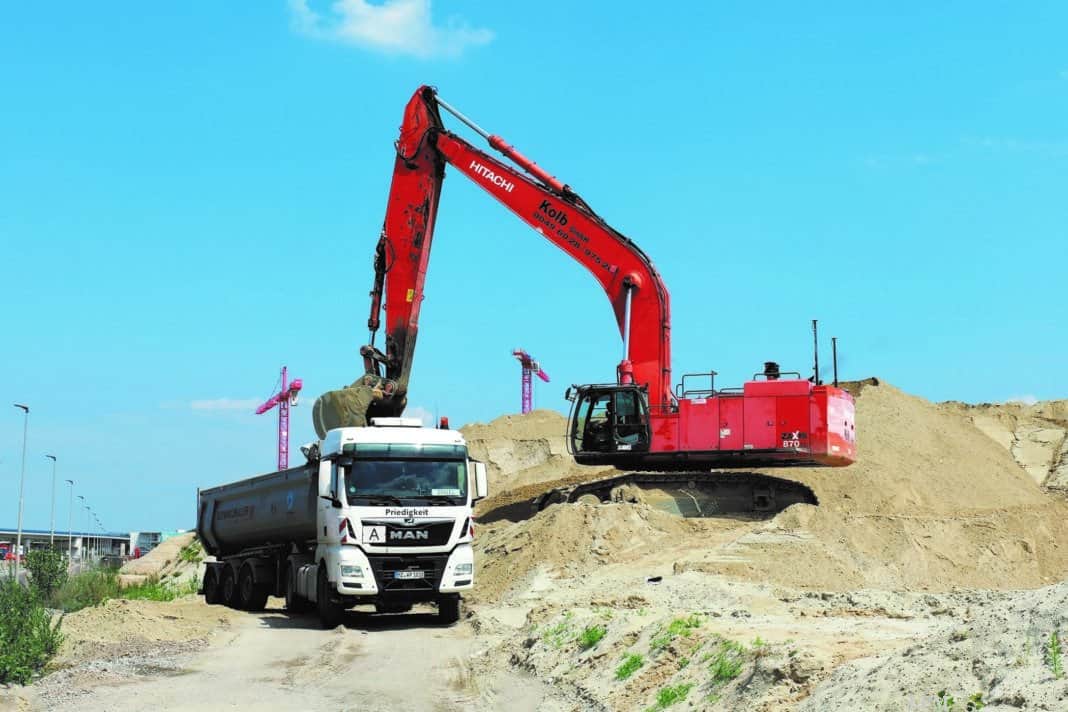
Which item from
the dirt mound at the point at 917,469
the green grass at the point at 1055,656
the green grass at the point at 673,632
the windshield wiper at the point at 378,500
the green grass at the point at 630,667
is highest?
the dirt mound at the point at 917,469

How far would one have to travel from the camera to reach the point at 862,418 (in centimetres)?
4434

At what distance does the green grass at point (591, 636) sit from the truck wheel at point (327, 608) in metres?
6.88

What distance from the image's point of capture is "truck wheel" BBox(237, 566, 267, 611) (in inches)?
1000

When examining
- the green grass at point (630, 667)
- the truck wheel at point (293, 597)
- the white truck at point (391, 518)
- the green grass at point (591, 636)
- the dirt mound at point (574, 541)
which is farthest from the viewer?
the dirt mound at point (574, 541)

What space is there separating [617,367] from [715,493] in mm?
3707

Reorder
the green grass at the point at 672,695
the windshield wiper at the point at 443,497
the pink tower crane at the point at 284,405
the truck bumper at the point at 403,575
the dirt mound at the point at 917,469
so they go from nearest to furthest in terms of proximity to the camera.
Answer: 1. the green grass at the point at 672,695
2. the truck bumper at the point at 403,575
3. the windshield wiper at the point at 443,497
4. the dirt mound at the point at 917,469
5. the pink tower crane at the point at 284,405

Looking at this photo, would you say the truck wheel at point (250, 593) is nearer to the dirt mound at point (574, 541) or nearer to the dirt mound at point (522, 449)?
the dirt mound at point (574, 541)

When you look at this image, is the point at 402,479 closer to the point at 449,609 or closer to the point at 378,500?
the point at 378,500

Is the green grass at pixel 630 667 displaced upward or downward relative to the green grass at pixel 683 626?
downward

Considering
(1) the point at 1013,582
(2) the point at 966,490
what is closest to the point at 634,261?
(1) the point at 1013,582

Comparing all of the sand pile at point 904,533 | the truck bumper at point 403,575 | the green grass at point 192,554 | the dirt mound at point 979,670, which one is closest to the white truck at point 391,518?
the truck bumper at point 403,575

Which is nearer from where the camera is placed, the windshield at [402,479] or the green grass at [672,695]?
the green grass at [672,695]

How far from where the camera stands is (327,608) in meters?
21.0

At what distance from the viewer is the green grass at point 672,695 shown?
11.5m
